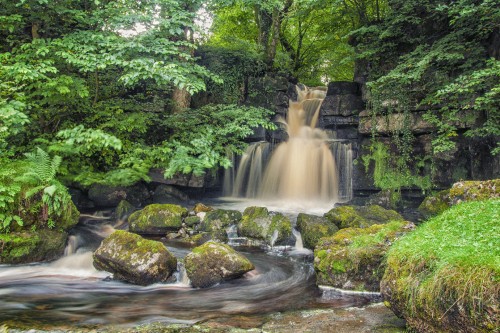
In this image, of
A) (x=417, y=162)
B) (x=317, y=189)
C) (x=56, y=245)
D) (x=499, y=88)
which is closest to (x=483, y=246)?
(x=499, y=88)

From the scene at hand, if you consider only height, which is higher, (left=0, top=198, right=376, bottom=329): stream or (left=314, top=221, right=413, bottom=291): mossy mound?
(left=314, top=221, right=413, bottom=291): mossy mound

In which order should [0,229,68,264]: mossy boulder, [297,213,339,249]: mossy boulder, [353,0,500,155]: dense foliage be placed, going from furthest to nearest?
[353,0,500,155]: dense foliage
[297,213,339,249]: mossy boulder
[0,229,68,264]: mossy boulder

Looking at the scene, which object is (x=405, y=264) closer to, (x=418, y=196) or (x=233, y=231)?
(x=233, y=231)

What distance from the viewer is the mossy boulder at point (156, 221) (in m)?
9.12

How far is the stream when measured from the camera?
462 cm

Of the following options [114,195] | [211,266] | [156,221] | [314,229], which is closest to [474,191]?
[314,229]

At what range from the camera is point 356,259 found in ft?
17.4

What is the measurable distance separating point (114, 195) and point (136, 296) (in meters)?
6.34

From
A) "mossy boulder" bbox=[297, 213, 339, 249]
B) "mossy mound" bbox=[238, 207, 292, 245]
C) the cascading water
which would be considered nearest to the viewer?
"mossy boulder" bbox=[297, 213, 339, 249]

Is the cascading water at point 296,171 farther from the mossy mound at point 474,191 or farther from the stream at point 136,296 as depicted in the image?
the mossy mound at point 474,191

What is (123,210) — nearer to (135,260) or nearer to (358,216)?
(135,260)

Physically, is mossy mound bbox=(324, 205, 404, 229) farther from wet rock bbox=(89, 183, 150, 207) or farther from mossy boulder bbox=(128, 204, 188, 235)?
wet rock bbox=(89, 183, 150, 207)

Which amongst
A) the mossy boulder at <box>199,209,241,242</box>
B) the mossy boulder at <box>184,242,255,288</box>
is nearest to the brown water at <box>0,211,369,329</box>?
the mossy boulder at <box>184,242,255,288</box>

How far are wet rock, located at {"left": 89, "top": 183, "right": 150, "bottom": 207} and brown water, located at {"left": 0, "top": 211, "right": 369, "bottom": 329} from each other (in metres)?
3.79
